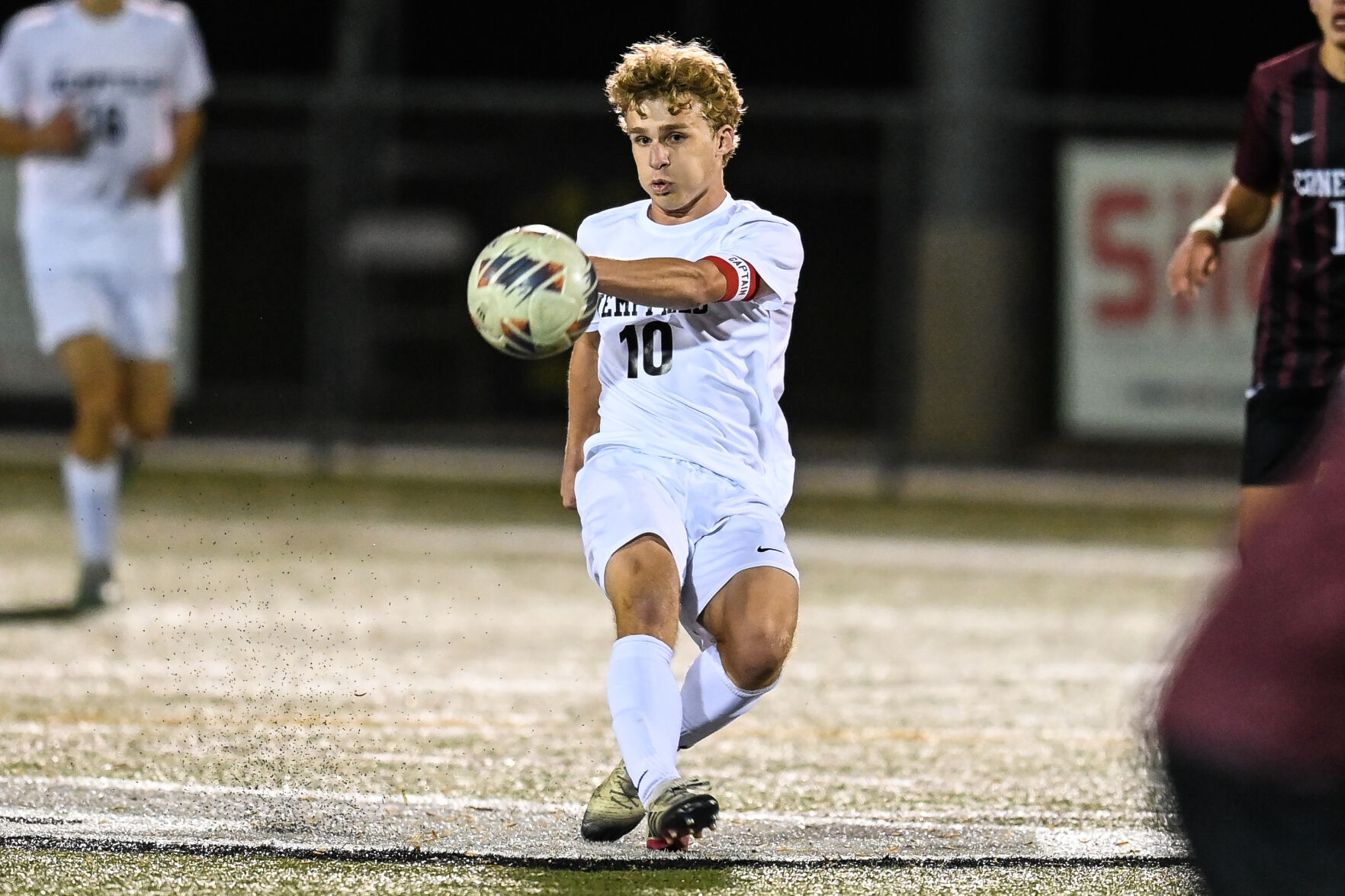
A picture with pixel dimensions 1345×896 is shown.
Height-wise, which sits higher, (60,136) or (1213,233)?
(60,136)

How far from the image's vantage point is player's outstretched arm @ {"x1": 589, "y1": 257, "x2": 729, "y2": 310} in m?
4.43

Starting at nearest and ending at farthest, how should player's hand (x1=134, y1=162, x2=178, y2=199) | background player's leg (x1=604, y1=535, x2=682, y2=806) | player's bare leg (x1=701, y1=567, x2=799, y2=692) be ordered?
background player's leg (x1=604, y1=535, x2=682, y2=806)
player's bare leg (x1=701, y1=567, x2=799, y2=692)
player's hand (x1=134, y1=162, x2=178, y2=199)

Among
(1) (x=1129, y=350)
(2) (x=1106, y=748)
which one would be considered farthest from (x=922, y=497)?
(2) (x=1106, y=748)

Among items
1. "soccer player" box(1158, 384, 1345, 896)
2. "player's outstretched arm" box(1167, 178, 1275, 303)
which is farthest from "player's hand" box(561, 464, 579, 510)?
"soccer player" box(1158, 384, 1345, 896)

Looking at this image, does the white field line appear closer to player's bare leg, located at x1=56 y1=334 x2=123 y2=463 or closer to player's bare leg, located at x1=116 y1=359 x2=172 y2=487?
player's bare leg, located at x1=56 y1=334 x2=123 y2=463

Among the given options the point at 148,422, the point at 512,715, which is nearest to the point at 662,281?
the point at 512,715

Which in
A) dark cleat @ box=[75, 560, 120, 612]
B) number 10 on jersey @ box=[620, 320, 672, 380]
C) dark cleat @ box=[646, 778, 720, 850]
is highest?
number 10 on jersey @ box=[620, 320, 672, 380]

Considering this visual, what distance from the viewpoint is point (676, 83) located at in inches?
183

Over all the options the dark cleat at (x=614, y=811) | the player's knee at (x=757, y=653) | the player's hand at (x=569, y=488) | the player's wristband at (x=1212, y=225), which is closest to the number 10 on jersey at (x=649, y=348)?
the player's hand at (x=569, y=488)

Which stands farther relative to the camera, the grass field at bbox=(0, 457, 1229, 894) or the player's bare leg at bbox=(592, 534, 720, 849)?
the grass field at bbox=(0, 457, 1229, 894)

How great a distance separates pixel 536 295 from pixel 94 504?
14.9ft

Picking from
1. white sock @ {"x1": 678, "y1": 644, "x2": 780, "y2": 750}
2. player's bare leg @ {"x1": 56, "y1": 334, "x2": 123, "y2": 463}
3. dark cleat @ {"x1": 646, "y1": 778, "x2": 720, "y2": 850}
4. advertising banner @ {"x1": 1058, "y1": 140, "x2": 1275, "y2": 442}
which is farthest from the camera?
advertising banner @ {"x1": 1058, "y1": 140, "x2": 1275, "y2": 442}

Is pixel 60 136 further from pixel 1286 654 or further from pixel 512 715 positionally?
pixel 1286 654

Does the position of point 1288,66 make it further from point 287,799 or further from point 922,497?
point 922,497
